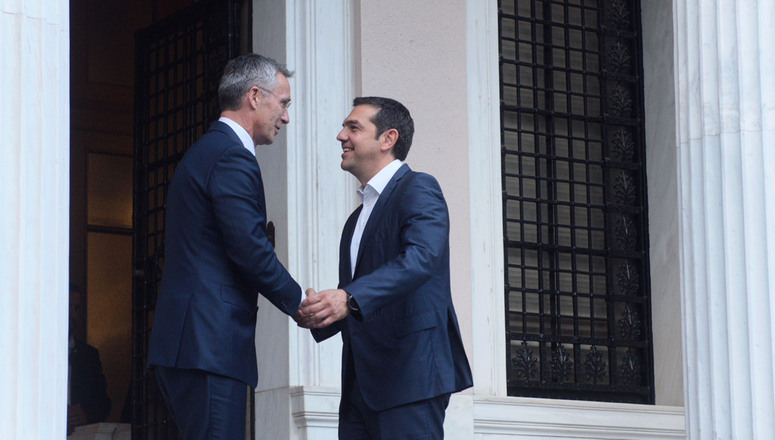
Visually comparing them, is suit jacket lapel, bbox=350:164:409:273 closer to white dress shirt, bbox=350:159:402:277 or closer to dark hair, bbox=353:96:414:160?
white dress shirt, bbox=350:159:402:277

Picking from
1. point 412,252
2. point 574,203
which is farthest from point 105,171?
point 412,252

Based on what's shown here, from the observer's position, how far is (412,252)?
5051 mm

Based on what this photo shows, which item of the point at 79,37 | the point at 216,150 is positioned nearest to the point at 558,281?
the point at 216,150

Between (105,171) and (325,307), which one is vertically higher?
(105,171)

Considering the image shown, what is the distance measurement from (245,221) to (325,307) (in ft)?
1.51

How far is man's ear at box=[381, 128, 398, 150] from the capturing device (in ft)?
18.0

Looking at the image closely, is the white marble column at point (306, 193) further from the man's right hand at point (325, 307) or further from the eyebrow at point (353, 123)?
the man's right hand at point (325, 307)

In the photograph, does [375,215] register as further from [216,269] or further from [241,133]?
[216,269]

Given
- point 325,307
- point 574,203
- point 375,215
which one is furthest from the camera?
point 574,203

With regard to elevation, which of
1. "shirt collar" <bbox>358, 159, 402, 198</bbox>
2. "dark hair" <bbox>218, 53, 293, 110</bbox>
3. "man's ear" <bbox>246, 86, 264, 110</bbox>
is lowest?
"shirt collar" <bbox>358, 159, 402, 198</bbox>

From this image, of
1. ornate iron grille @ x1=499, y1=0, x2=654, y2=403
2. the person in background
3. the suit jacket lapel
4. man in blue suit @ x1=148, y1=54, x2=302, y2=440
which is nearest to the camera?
man in blue suit @ x1=148, y1=54, x2=302, y2=440

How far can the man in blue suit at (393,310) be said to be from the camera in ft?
16.3

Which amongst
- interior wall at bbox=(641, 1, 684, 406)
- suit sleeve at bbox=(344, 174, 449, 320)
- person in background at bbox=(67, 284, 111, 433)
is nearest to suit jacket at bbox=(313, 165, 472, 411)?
suit sleeve at bbox=(344, 174, 449, 320)
